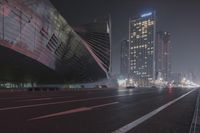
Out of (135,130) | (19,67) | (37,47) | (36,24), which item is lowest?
(135,130)

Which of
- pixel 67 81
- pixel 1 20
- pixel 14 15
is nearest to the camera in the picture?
pixel 1 20

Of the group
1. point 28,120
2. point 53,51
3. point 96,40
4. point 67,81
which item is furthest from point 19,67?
point 96,40

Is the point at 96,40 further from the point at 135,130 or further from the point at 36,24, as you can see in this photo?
the point at 135,130

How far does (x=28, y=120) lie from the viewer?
11.1 metres

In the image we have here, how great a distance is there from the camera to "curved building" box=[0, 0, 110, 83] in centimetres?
4772

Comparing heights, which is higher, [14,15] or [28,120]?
[14,15]

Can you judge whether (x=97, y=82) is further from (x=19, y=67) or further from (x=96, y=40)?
(x=19, y=67)

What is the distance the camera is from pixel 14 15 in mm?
48250

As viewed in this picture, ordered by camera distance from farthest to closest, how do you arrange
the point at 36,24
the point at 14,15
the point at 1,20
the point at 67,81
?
the point at 67,81, the point at 36,24, the point at 14,15, the point at 1,20

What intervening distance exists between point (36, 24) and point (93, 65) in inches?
1676

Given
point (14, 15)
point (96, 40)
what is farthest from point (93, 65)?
point (14, 15)

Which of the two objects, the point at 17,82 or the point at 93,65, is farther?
the point at 93,65

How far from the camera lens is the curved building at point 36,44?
4772 cm

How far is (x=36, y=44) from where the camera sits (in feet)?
185
